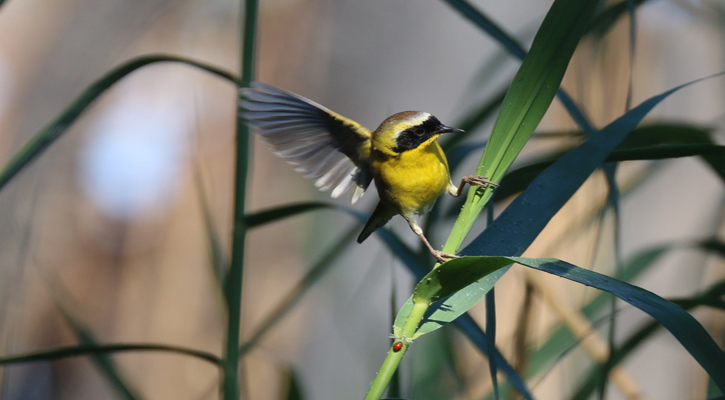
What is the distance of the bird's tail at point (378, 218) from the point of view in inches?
29.9

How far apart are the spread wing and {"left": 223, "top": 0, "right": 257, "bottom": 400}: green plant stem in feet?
0.09

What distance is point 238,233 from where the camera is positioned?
0.61 meters

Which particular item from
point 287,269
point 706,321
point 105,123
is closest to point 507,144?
point 706,321

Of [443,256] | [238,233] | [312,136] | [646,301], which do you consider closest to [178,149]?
[312,136]

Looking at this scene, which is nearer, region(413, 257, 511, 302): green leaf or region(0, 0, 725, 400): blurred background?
region(413, 257, 511, 302): green leaf

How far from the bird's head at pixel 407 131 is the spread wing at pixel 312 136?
45mm

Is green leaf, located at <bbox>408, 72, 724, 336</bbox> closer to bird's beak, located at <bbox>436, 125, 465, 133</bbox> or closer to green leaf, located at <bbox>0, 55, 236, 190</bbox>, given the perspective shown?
bird's beak, located at <bbox>436, 125, 465, 133</bbox>

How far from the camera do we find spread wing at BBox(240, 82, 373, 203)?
0.64m

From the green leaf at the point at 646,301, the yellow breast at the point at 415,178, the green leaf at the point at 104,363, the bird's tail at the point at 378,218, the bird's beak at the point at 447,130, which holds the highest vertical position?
the bird's beak at the point at 447,130

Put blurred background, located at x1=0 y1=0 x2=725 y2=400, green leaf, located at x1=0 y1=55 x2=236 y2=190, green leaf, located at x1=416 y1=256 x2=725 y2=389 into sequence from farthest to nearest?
blurred background, located at x1=0 y1=0 x2=725 y2=400, green leaf, located at x1=0 y1=55 x2=236 y2=190, green leaf, located at x1=416 y1=256 x2=725 y2=389

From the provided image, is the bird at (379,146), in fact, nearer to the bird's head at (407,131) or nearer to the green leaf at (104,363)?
the bird's head at (407,131)

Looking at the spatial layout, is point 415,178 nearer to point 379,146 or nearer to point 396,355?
point 379,146

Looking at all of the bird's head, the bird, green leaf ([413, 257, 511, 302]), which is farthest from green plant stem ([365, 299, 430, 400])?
the bird's head

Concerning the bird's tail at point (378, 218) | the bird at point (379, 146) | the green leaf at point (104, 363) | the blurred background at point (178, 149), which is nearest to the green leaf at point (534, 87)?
the bird at point (379, 146)
